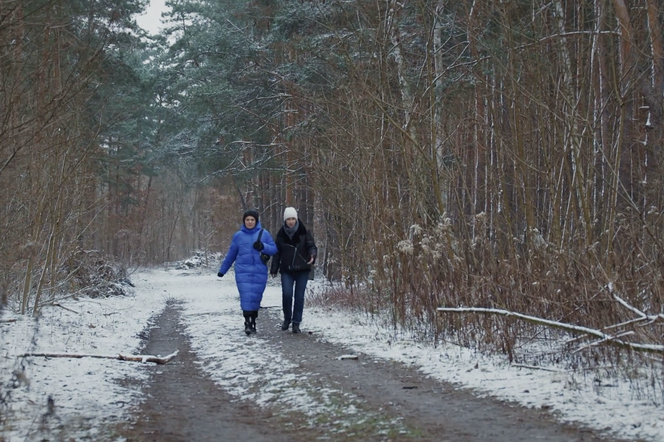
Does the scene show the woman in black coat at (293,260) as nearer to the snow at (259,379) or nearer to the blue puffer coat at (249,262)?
the blue puffer coat at (249,262)

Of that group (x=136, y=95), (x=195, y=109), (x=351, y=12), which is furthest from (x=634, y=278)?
(x=136, y=95)

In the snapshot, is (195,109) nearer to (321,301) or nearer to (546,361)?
(321,301)

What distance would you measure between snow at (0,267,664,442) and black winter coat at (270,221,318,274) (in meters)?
1.08

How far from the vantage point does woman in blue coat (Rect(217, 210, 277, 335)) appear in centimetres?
1098

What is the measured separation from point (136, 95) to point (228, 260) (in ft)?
84.1

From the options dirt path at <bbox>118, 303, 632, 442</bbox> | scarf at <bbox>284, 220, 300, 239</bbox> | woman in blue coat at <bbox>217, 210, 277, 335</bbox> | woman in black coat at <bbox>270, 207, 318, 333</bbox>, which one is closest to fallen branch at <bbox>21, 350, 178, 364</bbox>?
dirt path at <bbox>118, 303, 632, 442</bbox>

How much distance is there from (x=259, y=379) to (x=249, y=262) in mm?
4231

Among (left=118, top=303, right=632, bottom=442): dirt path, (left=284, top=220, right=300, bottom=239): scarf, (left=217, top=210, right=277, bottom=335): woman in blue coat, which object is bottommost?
(left=118, top=303, right=632, bottom=442): dirt path

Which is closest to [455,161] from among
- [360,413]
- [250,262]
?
[250,262]

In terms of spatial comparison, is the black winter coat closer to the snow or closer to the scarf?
the scarf

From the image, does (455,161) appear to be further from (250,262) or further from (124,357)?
(124,357)

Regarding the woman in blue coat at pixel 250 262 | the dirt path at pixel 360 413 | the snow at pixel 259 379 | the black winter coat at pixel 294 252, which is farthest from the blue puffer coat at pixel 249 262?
the dirt path at pixel 360 413

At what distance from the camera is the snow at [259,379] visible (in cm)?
498

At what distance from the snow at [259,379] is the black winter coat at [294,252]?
1.08 m
